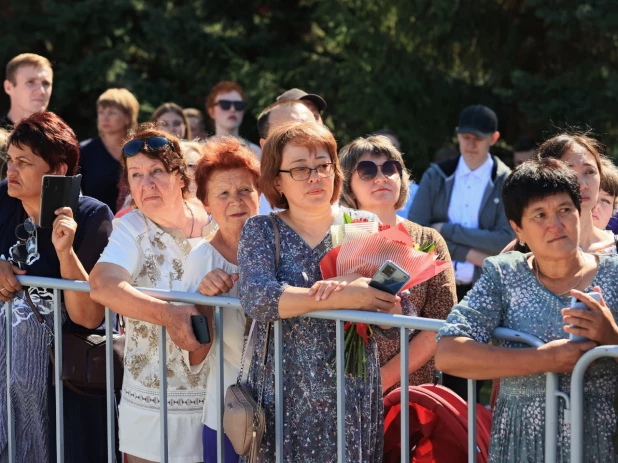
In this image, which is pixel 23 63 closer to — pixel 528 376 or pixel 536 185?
pixel 536 185

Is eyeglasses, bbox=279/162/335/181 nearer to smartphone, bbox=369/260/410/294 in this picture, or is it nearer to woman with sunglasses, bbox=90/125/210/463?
smartphone, bbox=369/260/410/294

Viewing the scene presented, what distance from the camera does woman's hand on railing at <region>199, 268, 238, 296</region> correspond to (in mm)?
3742

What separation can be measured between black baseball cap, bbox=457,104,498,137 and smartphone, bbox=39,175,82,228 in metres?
3.52

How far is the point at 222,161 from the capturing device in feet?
13.4

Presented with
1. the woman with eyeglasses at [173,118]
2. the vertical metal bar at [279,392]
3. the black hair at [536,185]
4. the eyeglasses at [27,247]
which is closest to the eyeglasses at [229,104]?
the woman with eyeglasses at [173,118]

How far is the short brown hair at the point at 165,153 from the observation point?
428 centimetres

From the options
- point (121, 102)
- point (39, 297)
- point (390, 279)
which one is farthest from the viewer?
point (121, 102)

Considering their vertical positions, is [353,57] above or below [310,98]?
above

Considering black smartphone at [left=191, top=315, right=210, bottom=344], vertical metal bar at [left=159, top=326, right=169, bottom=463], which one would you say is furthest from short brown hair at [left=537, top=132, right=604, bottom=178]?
vertical metal bar at [left=159, top=326, right=169, bottom=463]

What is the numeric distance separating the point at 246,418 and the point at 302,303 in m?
0.45

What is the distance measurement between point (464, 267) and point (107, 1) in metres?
7.04

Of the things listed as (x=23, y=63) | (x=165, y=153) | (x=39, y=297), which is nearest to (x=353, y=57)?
(x=23, y=63)

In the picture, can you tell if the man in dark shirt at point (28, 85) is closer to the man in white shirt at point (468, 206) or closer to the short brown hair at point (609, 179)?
the man in white shirt at point (468, 206)

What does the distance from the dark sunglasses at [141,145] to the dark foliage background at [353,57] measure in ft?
21.1
